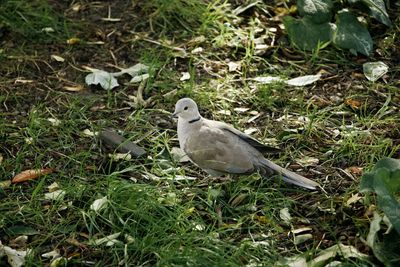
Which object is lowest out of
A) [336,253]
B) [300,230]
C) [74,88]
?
[74,88]

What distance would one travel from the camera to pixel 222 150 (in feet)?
11.4

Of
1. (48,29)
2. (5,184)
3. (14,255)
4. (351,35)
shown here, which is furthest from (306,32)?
(14,255)

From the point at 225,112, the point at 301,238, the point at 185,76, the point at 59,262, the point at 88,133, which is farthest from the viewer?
the point at 185,76

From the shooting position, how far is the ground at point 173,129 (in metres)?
3.20

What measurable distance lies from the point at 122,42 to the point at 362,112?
161 cm

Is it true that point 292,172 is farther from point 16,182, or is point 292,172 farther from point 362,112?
point 16,182

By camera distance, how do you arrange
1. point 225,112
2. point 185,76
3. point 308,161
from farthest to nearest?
1. point 185,76
2. point 225,112
3. point 308,161

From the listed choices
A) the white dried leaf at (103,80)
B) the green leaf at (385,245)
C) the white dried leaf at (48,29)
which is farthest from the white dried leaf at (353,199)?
the white dried leaf at (48,29)

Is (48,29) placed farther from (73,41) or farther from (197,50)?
(197,50)

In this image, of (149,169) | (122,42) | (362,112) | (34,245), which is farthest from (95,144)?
(362,112)

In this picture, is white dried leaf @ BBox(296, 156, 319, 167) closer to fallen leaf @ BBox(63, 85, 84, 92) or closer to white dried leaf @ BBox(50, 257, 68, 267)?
white dried leaf @ BBox(50, 257, 68, 267)

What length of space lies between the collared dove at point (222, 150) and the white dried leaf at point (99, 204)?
0.48m

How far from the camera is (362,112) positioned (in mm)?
4117

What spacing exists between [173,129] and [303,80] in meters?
0.83
